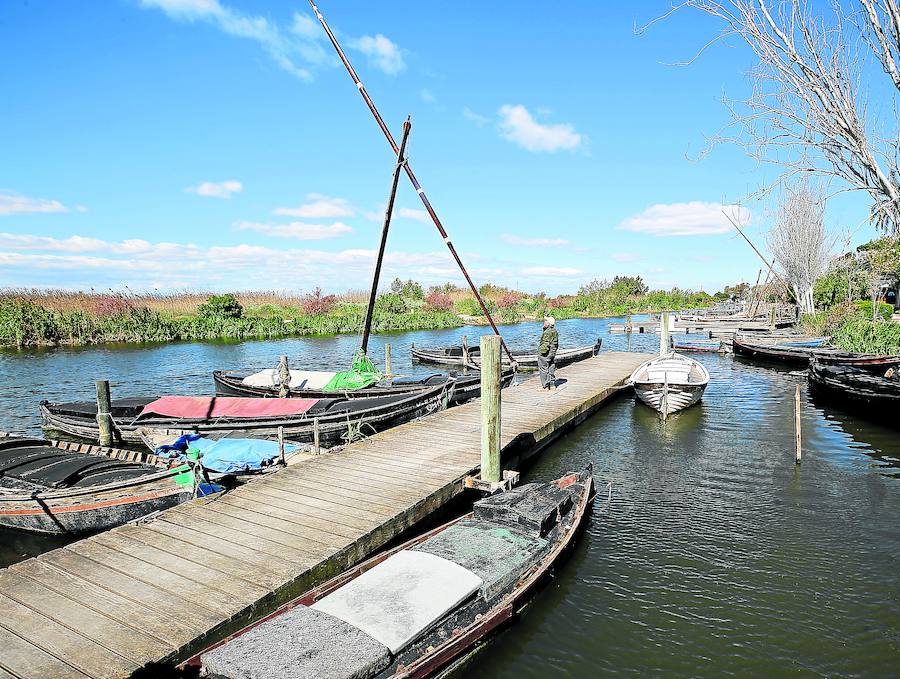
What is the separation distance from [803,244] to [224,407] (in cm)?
4604

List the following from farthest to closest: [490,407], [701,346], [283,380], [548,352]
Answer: [701,346] → [283,380] → [548,352] → [490,407]

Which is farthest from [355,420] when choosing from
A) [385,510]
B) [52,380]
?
[52,380]

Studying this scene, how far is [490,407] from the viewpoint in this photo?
8945 millimetres

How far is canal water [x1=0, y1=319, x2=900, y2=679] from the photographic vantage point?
6160mm

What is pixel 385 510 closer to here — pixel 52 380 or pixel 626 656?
pixel 626 656

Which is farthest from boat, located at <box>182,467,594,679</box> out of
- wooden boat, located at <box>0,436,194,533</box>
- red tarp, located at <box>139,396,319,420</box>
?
red tarp, located at <box>139,396,319,420</box>

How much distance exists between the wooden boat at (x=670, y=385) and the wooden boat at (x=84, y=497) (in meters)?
13.5

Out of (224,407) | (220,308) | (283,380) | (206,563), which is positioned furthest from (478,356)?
(220,308)

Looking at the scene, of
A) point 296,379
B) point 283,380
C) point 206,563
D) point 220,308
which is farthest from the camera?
point 220,308

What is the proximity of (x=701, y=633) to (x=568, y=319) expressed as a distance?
65.5 meters

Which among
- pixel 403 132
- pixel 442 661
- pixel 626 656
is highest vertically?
pixel 403 132

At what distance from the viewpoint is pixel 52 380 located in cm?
2528

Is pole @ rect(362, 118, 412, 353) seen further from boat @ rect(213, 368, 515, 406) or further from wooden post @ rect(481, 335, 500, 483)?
wooden post @ rect(481, 335, 500, 483)

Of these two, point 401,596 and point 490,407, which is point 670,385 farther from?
point 401,596
